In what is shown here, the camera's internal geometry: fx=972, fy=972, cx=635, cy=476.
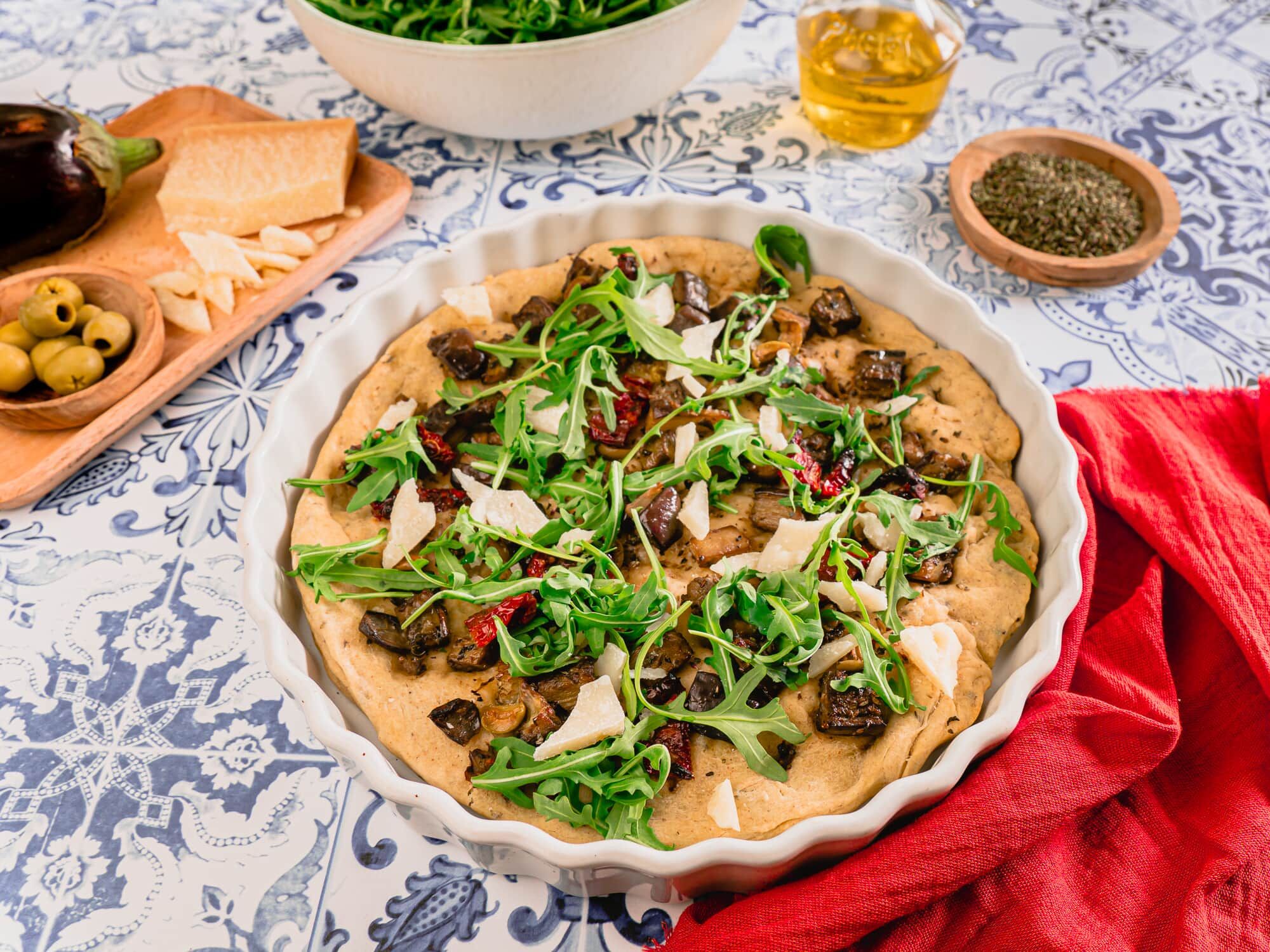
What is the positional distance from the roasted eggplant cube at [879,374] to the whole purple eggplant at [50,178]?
2637mm

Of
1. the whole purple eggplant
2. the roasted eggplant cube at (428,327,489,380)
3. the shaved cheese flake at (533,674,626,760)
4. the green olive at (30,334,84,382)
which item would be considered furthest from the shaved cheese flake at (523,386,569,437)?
the whole purple eggplant

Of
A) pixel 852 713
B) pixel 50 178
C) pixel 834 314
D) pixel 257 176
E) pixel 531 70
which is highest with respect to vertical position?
pixel 531 70

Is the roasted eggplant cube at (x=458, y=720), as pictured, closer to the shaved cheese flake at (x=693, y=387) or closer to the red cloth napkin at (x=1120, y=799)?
the red cloth napkin at (x=1120, y=799)

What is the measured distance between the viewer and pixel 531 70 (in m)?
3.17

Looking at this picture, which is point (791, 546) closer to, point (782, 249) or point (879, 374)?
point (879, 374)

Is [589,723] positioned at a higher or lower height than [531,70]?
lower

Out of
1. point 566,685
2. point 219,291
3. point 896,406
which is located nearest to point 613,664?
point 566,685

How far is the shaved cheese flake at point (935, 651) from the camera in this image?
82.2 inches

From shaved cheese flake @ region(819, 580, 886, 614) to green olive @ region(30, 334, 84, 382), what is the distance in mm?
2326

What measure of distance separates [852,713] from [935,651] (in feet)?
0.75

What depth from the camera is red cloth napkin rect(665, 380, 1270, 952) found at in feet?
6.16

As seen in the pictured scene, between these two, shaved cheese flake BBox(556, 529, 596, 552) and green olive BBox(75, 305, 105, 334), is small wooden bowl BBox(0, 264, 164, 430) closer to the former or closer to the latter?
green olive BBox(75, 305, 105, 334)

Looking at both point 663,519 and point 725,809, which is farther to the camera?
point 663,519

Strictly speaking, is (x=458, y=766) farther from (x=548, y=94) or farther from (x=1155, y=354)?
(x=1155, y=354)
